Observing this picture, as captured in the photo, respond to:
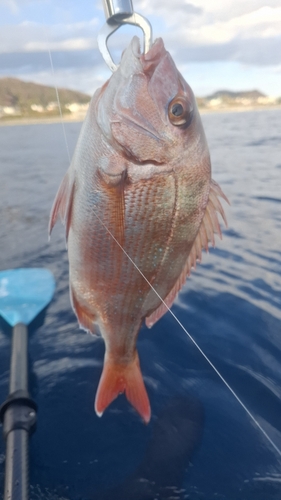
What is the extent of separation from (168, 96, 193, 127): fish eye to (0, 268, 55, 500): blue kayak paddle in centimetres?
154

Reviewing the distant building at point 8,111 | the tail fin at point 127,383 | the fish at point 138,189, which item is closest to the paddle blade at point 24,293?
the tail fin at point 127,383

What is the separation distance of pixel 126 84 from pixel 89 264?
751mm

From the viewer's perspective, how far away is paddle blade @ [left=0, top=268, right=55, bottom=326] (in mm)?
3189

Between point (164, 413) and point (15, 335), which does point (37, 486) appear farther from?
point (15, 335)

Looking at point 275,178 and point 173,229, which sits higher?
point 173,229

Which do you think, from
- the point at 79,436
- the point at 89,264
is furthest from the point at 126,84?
the point at 79,436

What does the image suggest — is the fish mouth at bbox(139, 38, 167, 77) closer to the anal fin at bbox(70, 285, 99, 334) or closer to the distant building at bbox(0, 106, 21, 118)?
the anal fin at bbox(70, 285, 99, 334)

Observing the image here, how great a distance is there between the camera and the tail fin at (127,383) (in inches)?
74.5

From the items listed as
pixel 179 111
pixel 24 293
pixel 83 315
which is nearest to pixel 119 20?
pixel 179 111

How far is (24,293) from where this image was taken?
11.7 feet

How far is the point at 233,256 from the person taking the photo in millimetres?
4992

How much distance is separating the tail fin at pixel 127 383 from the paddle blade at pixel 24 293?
4.47ft

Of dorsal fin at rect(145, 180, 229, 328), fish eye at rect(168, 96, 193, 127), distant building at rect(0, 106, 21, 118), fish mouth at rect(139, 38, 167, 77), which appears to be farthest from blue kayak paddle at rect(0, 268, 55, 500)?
distant building at rect(0, 106, 21, 118)

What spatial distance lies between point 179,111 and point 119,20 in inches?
16.0
